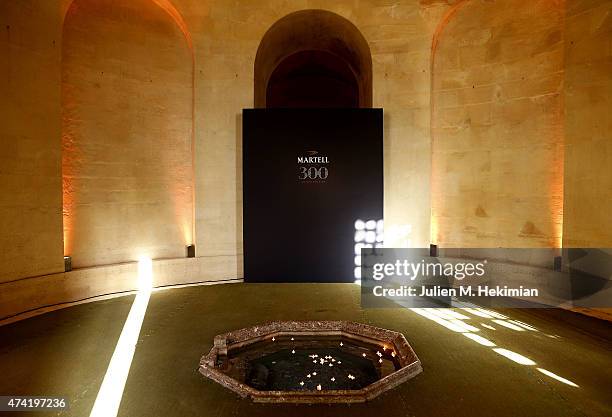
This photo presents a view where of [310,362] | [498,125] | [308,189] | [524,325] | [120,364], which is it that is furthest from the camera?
[308,189]

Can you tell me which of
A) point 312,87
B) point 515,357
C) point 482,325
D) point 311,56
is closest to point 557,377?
point 515,357

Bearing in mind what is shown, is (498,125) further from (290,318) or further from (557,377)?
(290,318)

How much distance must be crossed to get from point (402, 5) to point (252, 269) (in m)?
7.05

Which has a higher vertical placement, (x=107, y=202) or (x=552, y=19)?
(x=552, y=19)

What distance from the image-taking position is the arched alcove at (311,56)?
8.45 m

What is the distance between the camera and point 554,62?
6719 millimetres

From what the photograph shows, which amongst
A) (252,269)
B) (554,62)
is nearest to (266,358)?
(252,269)

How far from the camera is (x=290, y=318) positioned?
19.2 feet

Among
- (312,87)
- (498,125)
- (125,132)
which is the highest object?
(312,87)

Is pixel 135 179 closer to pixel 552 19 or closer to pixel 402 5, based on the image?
pixel 402 5

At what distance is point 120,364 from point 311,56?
1125cm

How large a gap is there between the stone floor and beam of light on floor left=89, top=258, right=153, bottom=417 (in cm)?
8

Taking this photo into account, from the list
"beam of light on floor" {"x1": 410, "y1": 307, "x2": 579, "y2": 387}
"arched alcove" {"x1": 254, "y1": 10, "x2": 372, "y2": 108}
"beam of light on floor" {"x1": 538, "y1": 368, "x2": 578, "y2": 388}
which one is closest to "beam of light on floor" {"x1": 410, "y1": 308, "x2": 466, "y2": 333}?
"beam of light on floor" {"x1": 410, "y1": 307, "x2": 579, "y2": 387}

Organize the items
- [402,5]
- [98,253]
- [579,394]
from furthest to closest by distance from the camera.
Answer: [402,5], [98,253], [579,394]
